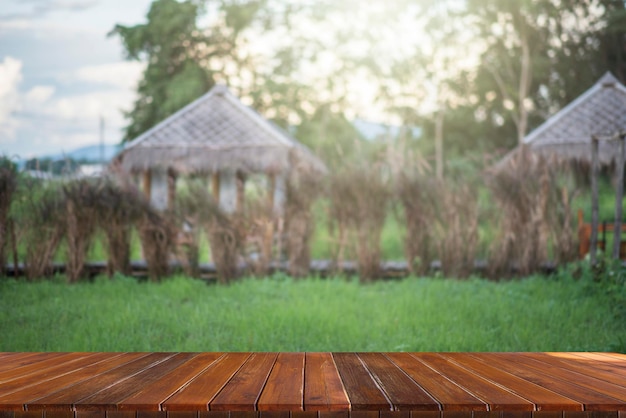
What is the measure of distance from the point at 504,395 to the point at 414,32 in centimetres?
2042

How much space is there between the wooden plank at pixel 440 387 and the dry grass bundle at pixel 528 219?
16.4 ft

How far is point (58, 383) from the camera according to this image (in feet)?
6.81

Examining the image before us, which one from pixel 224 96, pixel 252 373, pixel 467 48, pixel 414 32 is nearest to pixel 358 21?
pixel 414 32

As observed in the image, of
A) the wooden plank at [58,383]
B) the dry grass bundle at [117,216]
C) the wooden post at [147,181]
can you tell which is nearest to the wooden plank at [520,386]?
the wooden plank at [58,383]

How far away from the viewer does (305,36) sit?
1967 centimetres

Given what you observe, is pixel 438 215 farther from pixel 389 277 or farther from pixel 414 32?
pixel 414 32

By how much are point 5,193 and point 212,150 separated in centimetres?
375

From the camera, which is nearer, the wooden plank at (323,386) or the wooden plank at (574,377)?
the wooden plank at (323,386)

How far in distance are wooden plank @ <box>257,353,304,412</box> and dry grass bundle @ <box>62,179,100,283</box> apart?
4.84 m

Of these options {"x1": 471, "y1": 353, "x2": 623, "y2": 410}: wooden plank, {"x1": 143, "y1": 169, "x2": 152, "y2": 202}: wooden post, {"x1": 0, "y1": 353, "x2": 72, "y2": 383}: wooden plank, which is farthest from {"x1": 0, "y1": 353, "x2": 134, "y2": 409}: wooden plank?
{"x1": 143, "y1": 169, "x2": 152, "y2": 202}: wooden post

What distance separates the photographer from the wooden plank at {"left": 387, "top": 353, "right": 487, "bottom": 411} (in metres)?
1.82

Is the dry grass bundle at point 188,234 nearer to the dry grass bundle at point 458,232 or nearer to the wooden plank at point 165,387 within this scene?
the dry grass bundle at point 458,232

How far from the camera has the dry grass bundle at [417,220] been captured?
23.7 feet

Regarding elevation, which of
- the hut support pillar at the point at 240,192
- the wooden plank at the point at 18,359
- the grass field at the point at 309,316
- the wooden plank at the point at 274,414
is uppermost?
the hut support pillar at the point at 240,192
